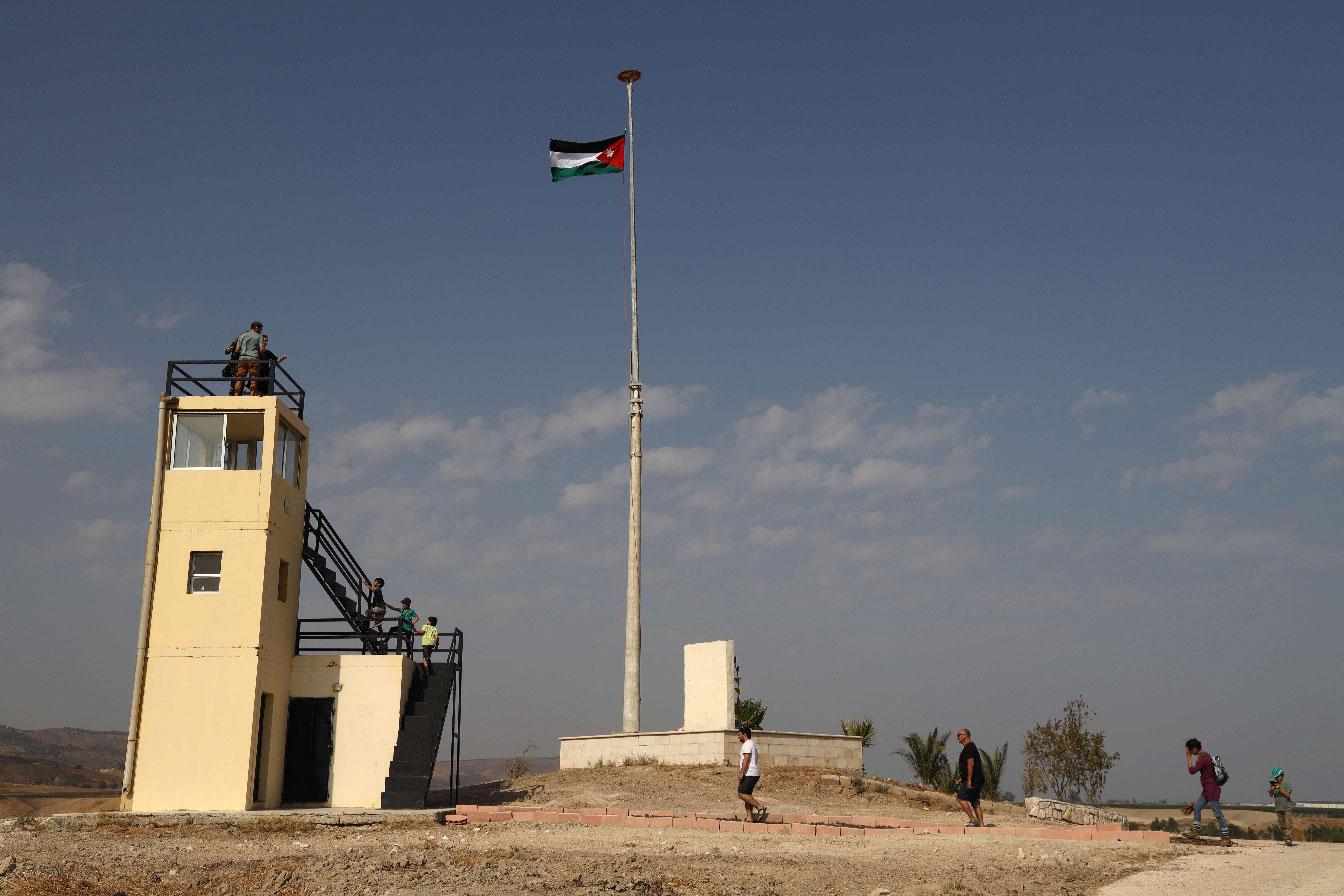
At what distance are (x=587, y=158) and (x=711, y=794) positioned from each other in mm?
19491

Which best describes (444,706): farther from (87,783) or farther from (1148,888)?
(87,783)

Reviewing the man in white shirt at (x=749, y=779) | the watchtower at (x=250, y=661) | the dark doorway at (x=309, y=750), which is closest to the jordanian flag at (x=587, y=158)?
the watchtower at (x=250, y=661)

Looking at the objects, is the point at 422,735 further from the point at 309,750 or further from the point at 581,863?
the point at 581,863

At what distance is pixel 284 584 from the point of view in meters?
22.7

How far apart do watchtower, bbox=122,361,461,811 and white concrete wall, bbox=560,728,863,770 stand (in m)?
6.31

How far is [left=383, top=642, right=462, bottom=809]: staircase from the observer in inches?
854

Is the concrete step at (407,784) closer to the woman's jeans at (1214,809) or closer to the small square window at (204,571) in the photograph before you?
the small square window at (204,571)

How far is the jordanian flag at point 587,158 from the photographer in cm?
3531

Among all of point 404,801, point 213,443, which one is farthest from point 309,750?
point 213,443

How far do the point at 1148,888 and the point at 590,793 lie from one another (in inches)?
545

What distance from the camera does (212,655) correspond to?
21.0 meters

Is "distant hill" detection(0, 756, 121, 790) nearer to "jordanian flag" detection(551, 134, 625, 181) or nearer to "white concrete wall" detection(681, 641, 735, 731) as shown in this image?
"white concrete wall" detection(681, 641, 735, 731)

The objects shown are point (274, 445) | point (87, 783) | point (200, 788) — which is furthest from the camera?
point (87, 783)

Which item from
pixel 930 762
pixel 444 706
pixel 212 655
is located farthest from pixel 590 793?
pixel 930 762
